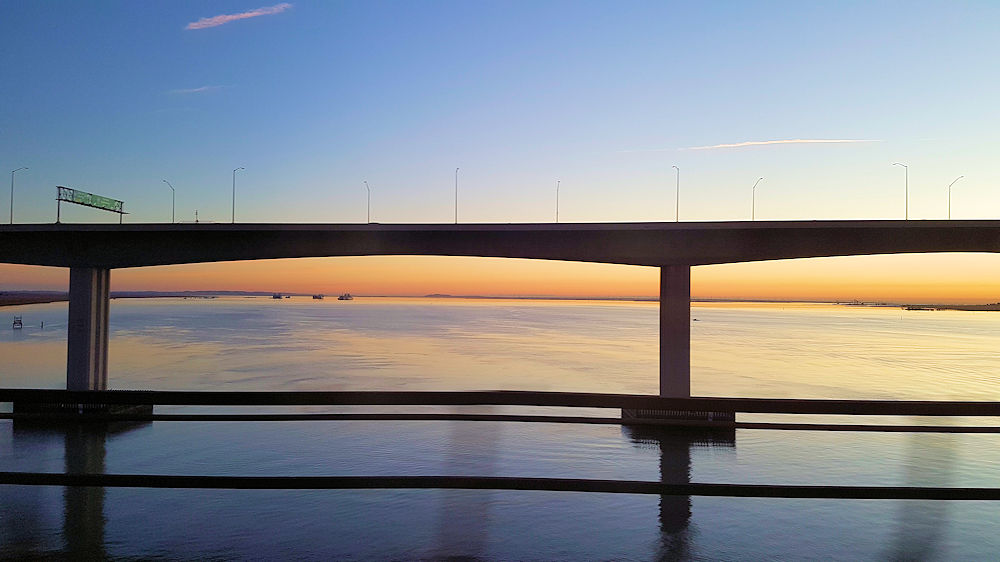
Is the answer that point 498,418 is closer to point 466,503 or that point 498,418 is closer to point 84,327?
point 466,503

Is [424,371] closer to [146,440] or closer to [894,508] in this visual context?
[146,440]

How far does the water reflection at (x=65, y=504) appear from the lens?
504 inches

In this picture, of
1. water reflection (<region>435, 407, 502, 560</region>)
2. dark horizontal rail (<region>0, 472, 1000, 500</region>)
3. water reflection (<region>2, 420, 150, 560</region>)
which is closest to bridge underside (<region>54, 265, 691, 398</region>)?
water reflection (<region>2, 420, 150, 560</region>)

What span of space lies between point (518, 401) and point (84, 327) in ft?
68.1

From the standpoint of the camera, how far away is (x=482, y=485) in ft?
58.4

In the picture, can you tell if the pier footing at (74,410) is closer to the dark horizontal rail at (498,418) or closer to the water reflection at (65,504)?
the dark horizontal rail at (498,418)

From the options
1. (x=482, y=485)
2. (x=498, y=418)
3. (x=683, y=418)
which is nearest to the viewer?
(x=482, y=485)

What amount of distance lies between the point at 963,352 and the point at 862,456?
8420 cm

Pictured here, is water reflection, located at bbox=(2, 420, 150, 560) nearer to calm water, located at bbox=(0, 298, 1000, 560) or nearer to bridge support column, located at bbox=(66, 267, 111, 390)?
calm water, located at bbox=(0, 298, 1000, 560)

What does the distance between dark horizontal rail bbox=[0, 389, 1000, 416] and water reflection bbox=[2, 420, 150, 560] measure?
6.54 ft

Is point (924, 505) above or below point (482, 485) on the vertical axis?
below

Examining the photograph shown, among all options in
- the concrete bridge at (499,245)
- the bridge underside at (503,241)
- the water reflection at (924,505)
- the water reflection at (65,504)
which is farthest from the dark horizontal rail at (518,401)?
the bridge underside at (503,241)

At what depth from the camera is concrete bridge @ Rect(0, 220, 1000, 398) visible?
27.6m

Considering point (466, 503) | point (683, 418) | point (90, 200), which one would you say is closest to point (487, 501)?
point (466, 503)
